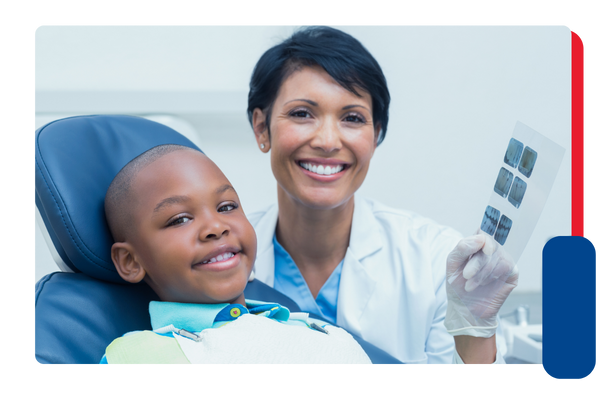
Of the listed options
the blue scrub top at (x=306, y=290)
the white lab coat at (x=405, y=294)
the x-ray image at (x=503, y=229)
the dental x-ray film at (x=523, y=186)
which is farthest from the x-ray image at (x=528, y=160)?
the blue scrub top at (x=306, y=290)

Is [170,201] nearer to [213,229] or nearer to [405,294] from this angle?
[213,229]

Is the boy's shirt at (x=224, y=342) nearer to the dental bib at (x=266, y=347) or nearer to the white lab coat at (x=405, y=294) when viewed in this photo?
the dental bib at (x=266, y=347)

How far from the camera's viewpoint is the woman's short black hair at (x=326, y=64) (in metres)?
1.39

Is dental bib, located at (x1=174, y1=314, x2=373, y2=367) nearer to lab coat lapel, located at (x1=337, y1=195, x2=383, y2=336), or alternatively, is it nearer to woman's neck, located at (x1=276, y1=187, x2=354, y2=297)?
lab coat lapel, located at (x1=337, y1=195, x2=383, y2=336)

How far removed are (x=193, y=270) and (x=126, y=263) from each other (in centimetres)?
18

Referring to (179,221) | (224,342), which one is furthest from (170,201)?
(224,342)

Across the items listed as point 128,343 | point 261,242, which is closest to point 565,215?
point 261,242

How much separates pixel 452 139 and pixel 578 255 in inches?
15.1

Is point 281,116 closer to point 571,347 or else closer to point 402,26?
point 402,26

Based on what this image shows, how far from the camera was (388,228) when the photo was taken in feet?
5.41

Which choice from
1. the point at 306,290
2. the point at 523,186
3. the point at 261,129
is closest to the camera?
the point at 523,186

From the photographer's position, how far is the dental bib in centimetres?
115

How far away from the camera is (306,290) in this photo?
164 cm

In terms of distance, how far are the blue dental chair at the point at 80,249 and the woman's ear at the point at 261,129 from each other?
0.88ft
